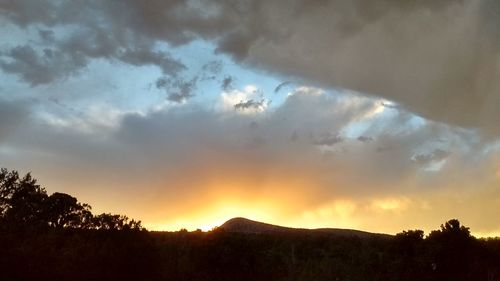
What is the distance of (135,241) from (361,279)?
28.2m

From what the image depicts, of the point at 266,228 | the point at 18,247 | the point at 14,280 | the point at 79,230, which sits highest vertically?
the point at 266,228

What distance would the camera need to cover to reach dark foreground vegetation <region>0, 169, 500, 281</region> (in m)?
46.0

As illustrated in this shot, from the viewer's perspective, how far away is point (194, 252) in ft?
209

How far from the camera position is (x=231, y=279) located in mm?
63625

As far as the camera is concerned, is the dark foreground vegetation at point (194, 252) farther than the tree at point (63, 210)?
No

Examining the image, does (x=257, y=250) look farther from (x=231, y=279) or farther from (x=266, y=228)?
(x=266, y=228)

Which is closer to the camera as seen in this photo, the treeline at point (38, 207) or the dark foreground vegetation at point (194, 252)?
the dark foreground vegetation at point (194, 252)

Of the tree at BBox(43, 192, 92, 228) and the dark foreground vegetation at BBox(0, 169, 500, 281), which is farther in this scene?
the tree at BBox(43, 192, 92, 228)

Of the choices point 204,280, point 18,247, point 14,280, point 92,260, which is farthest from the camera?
point 204,280

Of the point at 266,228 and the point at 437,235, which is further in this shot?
the point at 266,228

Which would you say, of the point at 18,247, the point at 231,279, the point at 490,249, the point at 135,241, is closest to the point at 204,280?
the point at 231,279

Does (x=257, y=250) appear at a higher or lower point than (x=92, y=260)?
higher

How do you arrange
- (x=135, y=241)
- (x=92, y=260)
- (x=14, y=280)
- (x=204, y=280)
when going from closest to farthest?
1. (x=14, y=280)
2. (x=92, y=260)
3. (x=135, y=241)
4. (x=204, y=280)

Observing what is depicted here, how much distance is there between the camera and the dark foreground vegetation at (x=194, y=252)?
151 ft
